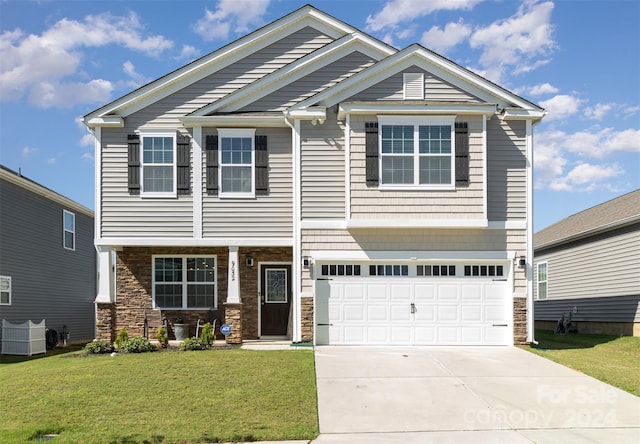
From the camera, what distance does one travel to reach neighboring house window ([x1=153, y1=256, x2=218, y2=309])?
1767 cm

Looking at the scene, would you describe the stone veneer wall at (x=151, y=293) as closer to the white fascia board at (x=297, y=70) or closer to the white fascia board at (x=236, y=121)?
the white fascia board at (x=236, y=121)

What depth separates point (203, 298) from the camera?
58.2ft

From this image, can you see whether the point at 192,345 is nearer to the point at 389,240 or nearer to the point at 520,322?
the point at 389,240

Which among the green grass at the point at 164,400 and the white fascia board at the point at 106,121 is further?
the white fascia board at the point at 106,121

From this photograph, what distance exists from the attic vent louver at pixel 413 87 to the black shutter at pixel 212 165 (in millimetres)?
5119

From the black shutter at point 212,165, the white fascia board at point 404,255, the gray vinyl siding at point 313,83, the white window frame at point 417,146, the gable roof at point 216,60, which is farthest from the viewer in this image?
the gray vinyl siding at point 313,83

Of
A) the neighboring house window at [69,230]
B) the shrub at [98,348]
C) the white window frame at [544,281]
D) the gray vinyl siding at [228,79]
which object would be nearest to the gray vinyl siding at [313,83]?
the gray vinyl siding at [228,79]

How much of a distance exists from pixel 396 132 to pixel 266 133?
3.51 m

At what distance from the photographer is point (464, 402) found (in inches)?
415

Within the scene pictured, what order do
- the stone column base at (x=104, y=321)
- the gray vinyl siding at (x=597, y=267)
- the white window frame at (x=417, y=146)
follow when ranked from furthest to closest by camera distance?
the gray vinyl siding at (x=597, y=267), the stone column base at (x=104, y=321), the white window frame at (x=417, y=146)

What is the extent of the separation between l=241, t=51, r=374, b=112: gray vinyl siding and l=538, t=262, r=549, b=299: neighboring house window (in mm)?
14722

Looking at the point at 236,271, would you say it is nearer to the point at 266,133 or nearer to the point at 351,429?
the point at 266,133

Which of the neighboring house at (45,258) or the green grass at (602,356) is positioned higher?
the neighboring house at (45,258)

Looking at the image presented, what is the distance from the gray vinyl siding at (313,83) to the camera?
17.0 m
